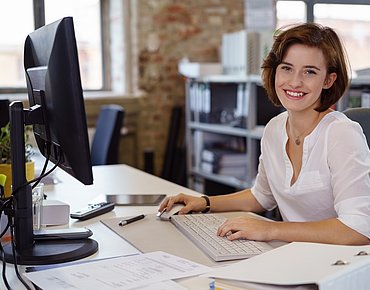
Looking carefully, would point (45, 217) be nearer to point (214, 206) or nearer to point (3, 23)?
point (214, 206)

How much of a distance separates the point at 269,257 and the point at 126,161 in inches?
137

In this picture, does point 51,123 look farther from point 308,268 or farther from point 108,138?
point 108,138

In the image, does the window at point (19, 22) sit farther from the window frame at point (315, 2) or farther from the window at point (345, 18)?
the window frame at point (315, 2)

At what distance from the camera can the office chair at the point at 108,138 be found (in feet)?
10.8

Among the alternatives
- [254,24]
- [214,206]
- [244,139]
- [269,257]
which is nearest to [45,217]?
[214,206]

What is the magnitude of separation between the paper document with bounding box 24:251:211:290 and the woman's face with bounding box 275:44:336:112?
1.90ft

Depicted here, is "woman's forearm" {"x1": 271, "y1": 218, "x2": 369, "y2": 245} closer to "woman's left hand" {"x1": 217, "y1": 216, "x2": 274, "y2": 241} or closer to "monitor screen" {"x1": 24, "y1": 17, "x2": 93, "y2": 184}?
"woman's left hand" {"x1": 217, "y1": 216, "x2": 274, "y2": 241}

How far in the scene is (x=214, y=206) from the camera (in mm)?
1715

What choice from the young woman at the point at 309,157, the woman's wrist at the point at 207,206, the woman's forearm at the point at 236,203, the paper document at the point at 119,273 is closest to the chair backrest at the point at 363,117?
the young woman at the point at 309,157

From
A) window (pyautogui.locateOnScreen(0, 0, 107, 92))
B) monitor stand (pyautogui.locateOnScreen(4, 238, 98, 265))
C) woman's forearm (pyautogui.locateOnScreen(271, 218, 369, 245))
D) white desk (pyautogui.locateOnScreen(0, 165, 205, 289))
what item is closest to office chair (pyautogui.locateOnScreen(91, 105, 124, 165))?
white desk (pyautogui.locateOnScreen(0, 165, 205, 289))

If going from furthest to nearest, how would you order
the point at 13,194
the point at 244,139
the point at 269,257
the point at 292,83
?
the point at 244,139 < the point at 292,83 < the point at 13,194 < the point at 269,257

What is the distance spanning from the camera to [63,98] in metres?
1.18

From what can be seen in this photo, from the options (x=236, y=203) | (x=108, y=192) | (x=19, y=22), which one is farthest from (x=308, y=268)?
(x=19, y=22)

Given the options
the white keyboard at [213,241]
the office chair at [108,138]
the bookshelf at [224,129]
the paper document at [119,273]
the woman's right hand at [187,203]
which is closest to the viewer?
the paper document at [119,273]
